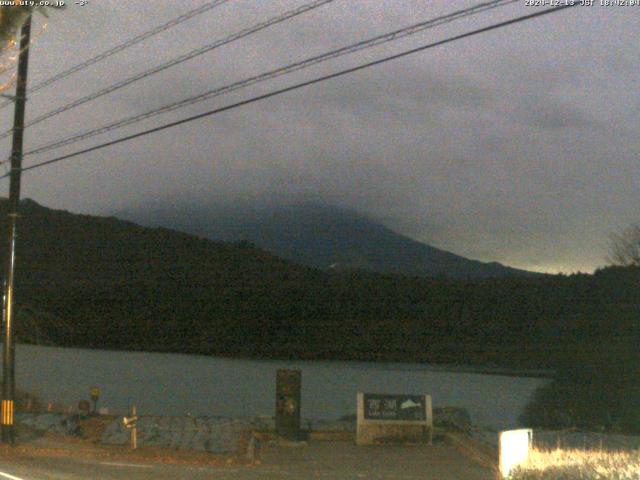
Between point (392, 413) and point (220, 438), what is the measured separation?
441 cm

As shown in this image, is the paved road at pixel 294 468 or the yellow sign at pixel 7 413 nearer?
the paved road at pixel 294 468

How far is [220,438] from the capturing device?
69.7 feet

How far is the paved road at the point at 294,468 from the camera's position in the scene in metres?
14.6

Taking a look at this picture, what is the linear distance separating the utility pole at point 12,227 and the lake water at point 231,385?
13.7 metres

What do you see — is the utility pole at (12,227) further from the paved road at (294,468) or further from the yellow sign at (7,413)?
the paved road at (294,468)

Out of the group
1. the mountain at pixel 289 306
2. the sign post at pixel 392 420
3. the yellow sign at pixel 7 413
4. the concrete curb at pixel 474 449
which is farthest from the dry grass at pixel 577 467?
the mountain at pixel 289 306

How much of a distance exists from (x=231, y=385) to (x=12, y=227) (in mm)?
19768

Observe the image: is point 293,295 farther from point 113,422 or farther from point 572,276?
point 113,422

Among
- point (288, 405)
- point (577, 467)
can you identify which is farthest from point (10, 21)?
point (577, 467)

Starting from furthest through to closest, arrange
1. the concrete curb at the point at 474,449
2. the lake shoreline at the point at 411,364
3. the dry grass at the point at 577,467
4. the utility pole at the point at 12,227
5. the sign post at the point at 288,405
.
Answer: the lake shoreline at the point at 411,364 < the sign post at the point at 288,405 < the utility pole at the point at 12,227 < the concrete curb at the point at 474,449 < the dry grass at the point at 577,467

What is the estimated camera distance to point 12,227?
62.1ft

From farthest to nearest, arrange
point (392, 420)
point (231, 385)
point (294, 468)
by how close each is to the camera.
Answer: point (231, 385), point (392, 420), point (294, 468)

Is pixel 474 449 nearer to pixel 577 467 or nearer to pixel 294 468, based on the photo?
pixel 294 468

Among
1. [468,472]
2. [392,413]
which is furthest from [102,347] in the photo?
[468,472]
